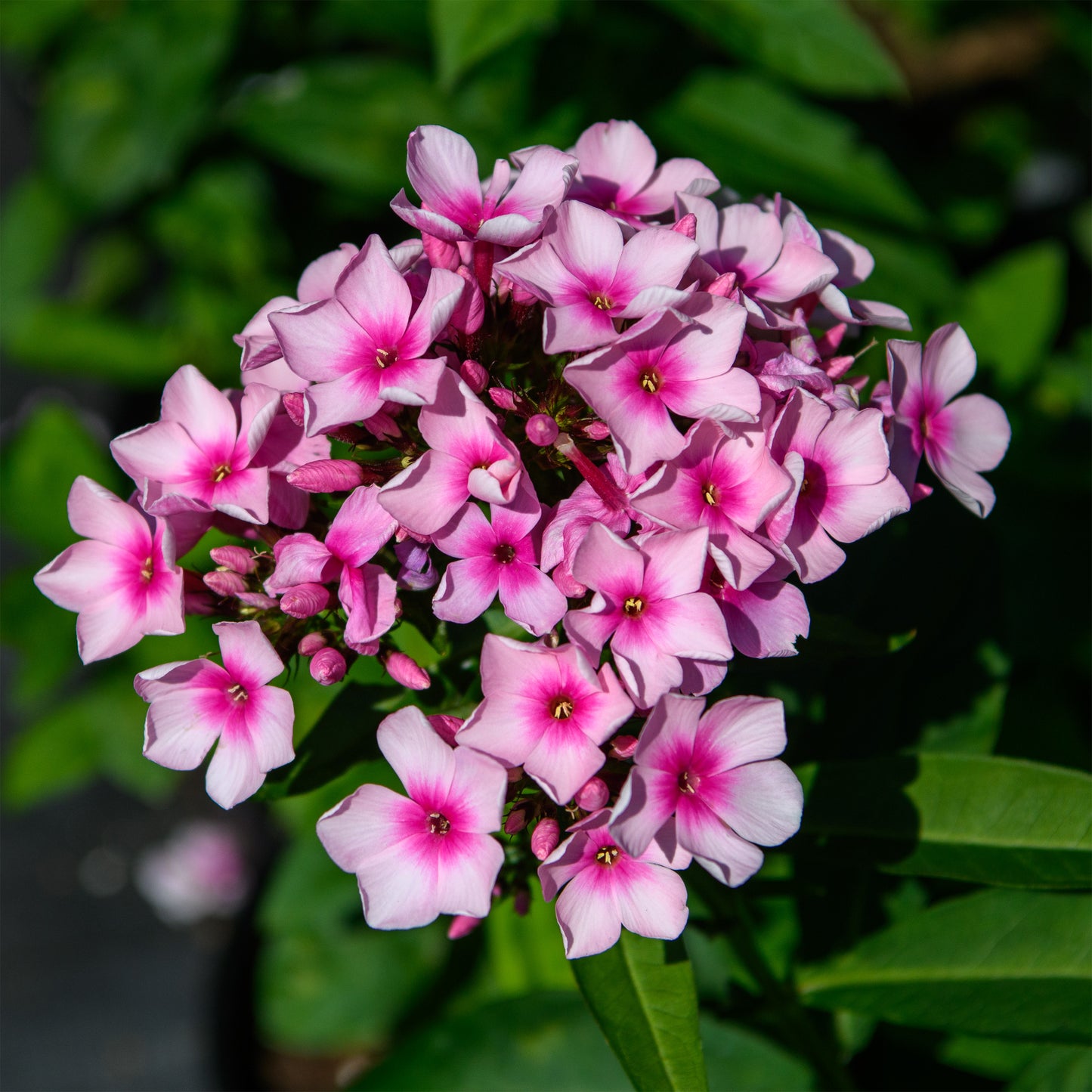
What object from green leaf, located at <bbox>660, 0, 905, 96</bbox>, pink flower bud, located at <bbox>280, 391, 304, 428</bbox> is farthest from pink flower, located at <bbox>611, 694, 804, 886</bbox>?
green leaf, located at <bbox>660, 0, 905, 96</bbox>

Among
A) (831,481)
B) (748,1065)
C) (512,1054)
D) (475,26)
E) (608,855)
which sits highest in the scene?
(475,26)

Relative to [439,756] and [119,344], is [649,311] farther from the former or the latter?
[119,344]

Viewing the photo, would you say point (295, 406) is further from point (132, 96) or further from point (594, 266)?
point (132, 96)

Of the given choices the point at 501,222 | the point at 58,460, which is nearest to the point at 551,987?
the point at 501,222

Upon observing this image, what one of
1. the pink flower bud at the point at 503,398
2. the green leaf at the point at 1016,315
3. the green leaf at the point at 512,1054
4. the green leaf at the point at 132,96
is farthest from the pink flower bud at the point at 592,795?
the green leaf at the point at 132,96

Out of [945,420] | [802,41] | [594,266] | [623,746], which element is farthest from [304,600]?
[802,41]

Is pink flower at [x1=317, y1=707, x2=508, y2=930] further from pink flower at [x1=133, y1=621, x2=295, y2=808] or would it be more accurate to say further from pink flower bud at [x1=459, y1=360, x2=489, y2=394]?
pink flower bud at [x1=459, y1=360, x2=489, y2=394]
